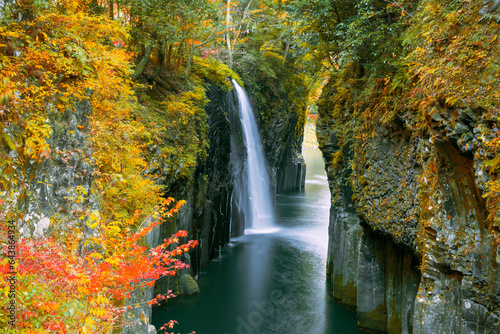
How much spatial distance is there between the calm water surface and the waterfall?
2.50 metres

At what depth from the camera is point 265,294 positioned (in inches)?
625

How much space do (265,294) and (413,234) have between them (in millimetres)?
8334

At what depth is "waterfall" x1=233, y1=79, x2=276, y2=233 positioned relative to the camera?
83.3ft

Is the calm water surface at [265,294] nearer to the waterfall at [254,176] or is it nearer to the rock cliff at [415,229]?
the rock cliff at [415,229]

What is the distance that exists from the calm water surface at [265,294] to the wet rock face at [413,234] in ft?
4.16

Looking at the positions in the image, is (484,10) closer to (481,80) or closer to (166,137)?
(481,80)

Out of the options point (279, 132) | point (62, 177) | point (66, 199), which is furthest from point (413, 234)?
point (279, 132)

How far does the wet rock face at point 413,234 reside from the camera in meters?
6.86

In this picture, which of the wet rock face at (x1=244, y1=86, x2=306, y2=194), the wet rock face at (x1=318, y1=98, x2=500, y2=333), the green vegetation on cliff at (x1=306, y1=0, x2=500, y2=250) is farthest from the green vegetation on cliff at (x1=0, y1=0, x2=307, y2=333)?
the wet rock face at (x1=244, y1=86, x2=306, y2=194)

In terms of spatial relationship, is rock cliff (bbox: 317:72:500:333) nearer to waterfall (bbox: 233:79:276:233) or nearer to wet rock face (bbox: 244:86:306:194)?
waterfall (bbox: 233:79:276:233)

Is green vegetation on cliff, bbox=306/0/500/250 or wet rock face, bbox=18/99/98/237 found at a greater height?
green vegetation on cliff, bbox=306/0/500/250

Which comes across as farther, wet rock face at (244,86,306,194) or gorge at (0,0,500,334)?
wet rock face at (244,86,306,194)

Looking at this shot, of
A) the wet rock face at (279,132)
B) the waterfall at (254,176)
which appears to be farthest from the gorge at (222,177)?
the wet rock face at (279,132)

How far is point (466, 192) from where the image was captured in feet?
23.9
